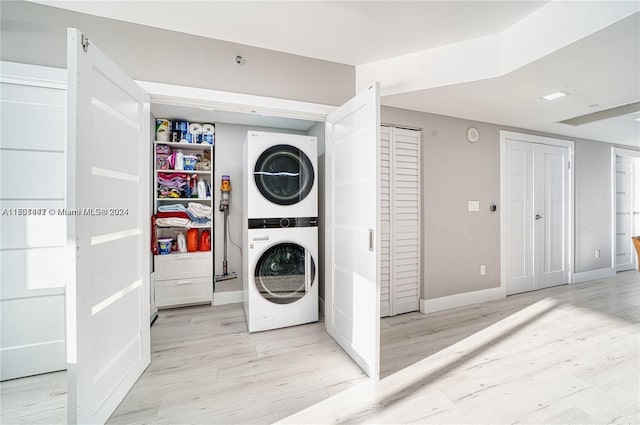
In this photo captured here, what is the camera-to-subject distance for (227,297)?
3156 millimetres

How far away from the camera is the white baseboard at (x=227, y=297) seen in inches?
122

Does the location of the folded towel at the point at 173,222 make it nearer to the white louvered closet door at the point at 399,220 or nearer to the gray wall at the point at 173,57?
the gray wall at the point at 173,57

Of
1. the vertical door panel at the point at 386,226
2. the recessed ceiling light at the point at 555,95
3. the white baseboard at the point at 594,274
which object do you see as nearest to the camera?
the recessed ceiling light at the point at 555,95

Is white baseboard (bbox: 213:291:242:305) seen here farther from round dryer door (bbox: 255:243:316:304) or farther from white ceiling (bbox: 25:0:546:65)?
white ceiling (bbox: 25:0:546:65)

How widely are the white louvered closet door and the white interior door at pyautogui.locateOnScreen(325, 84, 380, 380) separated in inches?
27.9

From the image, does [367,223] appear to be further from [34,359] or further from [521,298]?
[521,298]

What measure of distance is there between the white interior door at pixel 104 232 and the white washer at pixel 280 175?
0.84 meters

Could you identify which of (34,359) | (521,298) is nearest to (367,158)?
(34,359)

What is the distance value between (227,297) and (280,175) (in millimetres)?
1773

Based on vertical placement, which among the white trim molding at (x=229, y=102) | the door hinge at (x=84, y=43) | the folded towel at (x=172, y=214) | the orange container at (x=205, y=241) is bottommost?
the orange container at (x=205, y=241)

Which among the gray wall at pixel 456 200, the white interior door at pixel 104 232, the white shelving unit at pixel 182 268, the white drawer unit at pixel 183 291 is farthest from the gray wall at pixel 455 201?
the white drawer unit at pixel 183 291

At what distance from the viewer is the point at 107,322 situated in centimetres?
140

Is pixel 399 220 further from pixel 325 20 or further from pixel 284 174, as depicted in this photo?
pixel 325 20

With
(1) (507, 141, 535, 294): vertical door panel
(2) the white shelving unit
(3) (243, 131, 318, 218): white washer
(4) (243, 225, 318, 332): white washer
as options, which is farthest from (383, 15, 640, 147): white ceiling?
(2) the white shelving unit
